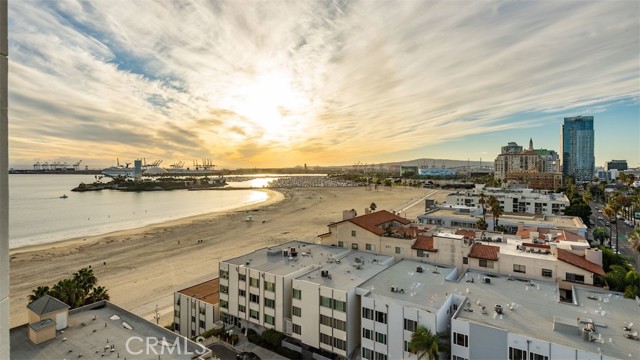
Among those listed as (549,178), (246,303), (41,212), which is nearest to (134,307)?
(246,303)

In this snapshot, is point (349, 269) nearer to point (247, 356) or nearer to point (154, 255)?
point (247, 356)

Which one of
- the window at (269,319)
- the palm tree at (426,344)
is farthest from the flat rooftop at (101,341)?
the palm tree at (426,344)

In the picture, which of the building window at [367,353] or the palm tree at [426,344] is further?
the building window at [367,353]

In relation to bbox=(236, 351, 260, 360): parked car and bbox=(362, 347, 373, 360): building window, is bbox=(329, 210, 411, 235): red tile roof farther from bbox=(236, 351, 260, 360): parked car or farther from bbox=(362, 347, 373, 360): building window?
bbox=(236, 351, 260, 360): parked car

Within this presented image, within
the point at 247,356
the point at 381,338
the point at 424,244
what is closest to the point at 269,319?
the point at 247,356

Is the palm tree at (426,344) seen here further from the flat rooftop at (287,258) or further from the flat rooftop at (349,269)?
the flat rooftop at (287,258)

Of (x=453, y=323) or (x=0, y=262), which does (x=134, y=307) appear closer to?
(x=453, y=323)
